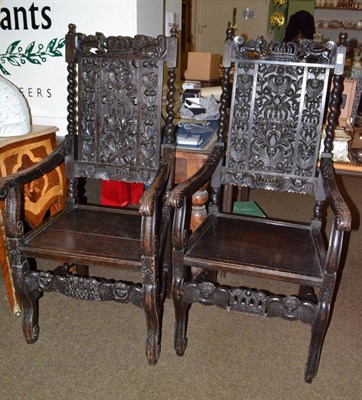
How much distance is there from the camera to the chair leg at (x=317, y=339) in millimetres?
1409

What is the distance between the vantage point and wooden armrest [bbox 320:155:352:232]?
1272 millimetres

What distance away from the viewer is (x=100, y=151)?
5.90 feet

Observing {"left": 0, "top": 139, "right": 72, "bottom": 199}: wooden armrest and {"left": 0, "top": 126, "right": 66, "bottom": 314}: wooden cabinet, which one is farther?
{"left": 0, "top": 126, "right": 66, "bottom": 314}: wooden cabinet

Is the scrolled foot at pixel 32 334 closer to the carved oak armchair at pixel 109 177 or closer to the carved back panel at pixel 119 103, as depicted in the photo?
the carved oak armchair at pixel 109 177

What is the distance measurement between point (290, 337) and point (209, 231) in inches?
22.3

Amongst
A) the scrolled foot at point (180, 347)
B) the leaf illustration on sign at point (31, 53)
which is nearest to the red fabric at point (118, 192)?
the leaf illustration on sign at point (31, 53)

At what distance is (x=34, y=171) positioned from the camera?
5.25 ft

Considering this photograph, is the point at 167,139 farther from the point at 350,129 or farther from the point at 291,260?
the point at 350,129

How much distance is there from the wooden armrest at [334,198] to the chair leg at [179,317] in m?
0.55

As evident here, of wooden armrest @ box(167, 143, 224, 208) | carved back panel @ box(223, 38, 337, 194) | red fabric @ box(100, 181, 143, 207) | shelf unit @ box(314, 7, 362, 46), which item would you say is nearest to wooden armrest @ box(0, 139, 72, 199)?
wooden armrest @ box(167, 143, 224, 208)

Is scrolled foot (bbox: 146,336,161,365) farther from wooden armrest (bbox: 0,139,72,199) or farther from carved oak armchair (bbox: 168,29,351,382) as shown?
wooden armrest (bbox: 0,139,72,199)

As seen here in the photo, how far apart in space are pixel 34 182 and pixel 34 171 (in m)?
0.33

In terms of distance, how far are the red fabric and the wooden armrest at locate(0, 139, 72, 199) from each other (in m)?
0.97

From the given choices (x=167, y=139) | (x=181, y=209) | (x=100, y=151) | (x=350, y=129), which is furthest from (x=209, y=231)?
(x=350, y=129)
